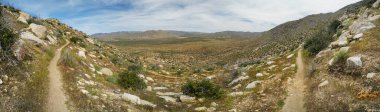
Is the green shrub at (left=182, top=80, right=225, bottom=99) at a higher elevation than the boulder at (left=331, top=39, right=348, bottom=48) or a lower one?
lower

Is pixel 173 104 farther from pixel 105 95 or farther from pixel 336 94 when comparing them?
pixel 336 94

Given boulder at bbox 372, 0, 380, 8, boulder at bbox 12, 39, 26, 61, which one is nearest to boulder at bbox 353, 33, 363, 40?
boulder at bbox 372, 0, 380, 8

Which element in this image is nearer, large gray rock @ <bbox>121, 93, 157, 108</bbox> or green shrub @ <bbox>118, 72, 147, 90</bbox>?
large gray rock @ <bbox>121, 93, 157, 108</bbox>

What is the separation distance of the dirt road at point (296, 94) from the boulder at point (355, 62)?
3264 mm

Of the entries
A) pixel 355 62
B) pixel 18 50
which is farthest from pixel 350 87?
pixel 18 50

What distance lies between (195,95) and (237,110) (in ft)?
13.4

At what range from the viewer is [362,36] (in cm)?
2823

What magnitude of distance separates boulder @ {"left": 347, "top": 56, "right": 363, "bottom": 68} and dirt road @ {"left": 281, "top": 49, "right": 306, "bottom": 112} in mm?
3264

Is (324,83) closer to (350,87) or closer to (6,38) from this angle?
(350,87)

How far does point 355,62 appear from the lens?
74.7ft

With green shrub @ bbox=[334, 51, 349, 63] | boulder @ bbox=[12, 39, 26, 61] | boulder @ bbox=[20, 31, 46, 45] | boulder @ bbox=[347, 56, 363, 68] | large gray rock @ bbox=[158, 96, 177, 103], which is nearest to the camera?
boulder @ bbox=[12, 39, 26, 61]

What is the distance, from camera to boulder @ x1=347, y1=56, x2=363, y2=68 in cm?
2257

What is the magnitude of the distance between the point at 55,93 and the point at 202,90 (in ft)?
31.6

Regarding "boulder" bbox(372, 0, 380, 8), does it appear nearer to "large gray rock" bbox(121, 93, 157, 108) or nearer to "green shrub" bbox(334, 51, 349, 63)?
"green shrub" bbox(334, 51, 349, 63)
